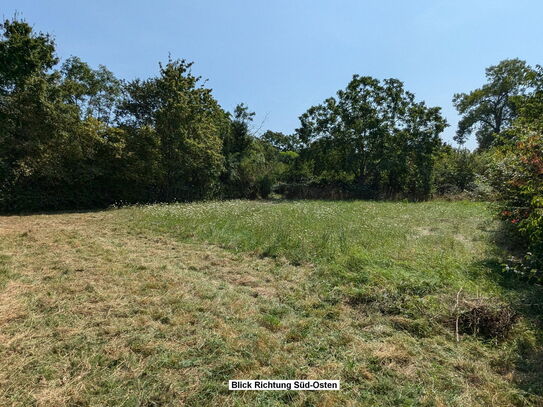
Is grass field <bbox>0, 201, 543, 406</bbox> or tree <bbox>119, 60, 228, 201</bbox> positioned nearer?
grass field <bbox>0, 201, 543, 406</bbox>

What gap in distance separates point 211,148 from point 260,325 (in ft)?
55.6

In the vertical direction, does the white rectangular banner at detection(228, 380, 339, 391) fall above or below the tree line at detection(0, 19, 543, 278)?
below

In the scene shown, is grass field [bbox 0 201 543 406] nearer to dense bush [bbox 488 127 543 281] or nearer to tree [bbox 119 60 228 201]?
dense bush [bbox 488 127 543 281]

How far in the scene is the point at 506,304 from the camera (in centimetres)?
367

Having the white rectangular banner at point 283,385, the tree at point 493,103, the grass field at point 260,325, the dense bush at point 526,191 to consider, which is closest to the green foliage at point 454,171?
the tree at point 493,103

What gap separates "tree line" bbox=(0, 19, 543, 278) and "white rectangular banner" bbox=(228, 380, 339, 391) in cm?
283

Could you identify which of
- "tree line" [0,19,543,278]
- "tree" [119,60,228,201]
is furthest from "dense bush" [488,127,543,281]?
"tree" [119,60,228,201]

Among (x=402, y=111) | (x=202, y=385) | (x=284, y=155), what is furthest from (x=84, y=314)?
(x=284, y=155)

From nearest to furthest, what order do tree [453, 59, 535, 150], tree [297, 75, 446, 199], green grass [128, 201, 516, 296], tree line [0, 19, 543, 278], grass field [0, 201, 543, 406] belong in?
grass field [0, 201, 543, 406] → green grass [128, 201, 516, 296] → tree line [0, 19, 543, 278] → tree [297, 75, 446, 199] → tree [453, 59, 535, 150]

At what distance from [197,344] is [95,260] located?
379 centimetres

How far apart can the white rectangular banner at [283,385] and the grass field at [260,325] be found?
7 centimetres

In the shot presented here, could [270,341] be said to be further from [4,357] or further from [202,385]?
[4,357]

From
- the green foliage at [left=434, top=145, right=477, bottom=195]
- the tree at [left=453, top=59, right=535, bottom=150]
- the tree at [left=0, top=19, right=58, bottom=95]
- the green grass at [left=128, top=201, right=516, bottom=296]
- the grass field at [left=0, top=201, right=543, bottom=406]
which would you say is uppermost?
the tree at [left=453, top=59, right=535, bottom=150]

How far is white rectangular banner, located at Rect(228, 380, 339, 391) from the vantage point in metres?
2.33
